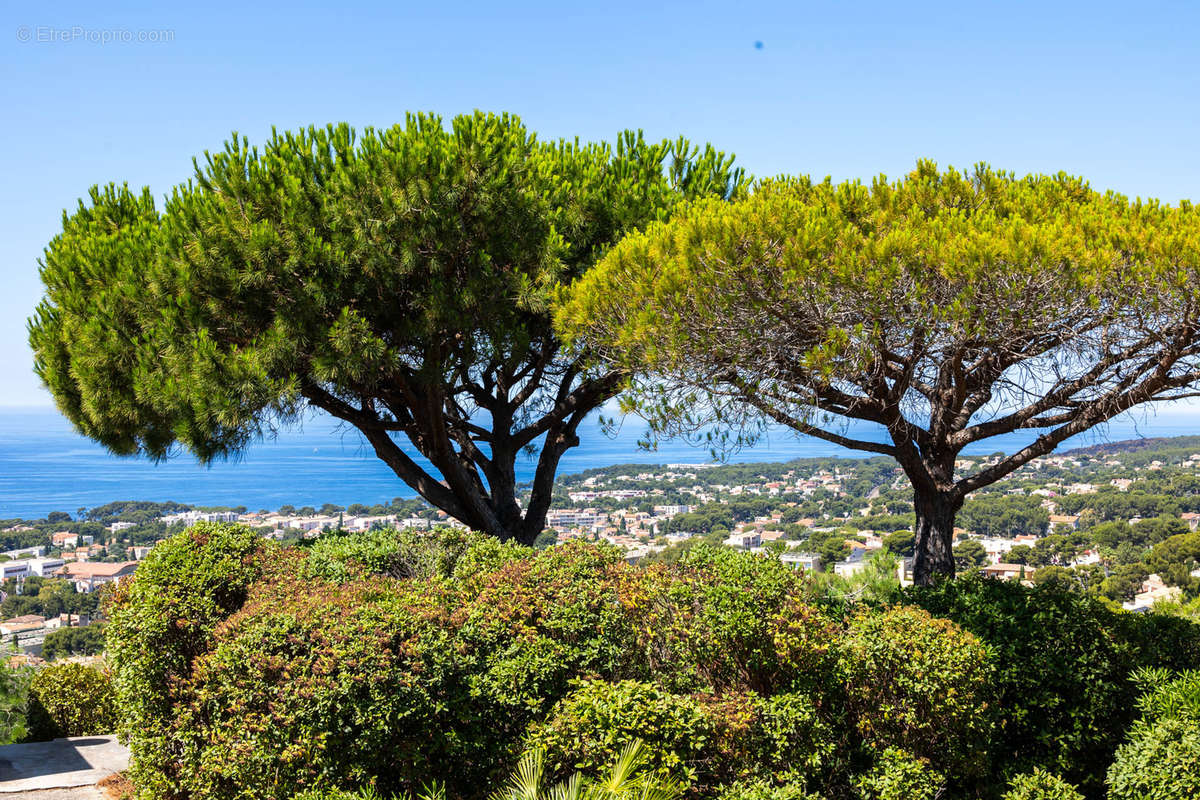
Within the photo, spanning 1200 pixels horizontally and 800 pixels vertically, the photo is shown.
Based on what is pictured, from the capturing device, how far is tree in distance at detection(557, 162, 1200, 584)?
7.00 metres

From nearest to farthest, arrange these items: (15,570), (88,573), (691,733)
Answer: (691,733)
(88,573)
(15,570)

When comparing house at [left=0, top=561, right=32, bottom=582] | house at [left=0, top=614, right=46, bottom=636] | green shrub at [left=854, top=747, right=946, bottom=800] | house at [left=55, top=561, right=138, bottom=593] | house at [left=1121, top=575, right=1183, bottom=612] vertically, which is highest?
green shrub at [left=854, top=747, right=946, bottom=800]

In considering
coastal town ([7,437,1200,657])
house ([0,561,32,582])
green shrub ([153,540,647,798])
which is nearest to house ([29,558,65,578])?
coastal town ([7,437,1200,657])

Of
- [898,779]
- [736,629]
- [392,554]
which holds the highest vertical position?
[392,554]

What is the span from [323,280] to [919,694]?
7329mm

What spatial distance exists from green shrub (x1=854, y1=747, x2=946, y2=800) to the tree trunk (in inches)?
134

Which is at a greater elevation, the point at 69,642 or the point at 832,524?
the point at 69,642

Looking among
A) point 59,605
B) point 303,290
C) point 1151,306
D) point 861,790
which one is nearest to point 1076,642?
point 861,790

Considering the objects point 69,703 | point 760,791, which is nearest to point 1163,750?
point 760,791

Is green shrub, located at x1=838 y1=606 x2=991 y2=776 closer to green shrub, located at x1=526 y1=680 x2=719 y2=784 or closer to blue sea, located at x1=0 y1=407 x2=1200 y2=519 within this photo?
green shrub, located at x1=526 y1=680 x2=719 y2=784

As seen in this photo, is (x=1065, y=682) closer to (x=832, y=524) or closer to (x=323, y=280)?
(x=323, y=280)

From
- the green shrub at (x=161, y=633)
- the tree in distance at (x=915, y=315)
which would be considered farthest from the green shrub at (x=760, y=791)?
the green shrub at (x=161, y=633)

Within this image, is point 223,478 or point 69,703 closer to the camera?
point 69,703

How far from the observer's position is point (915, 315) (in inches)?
290
